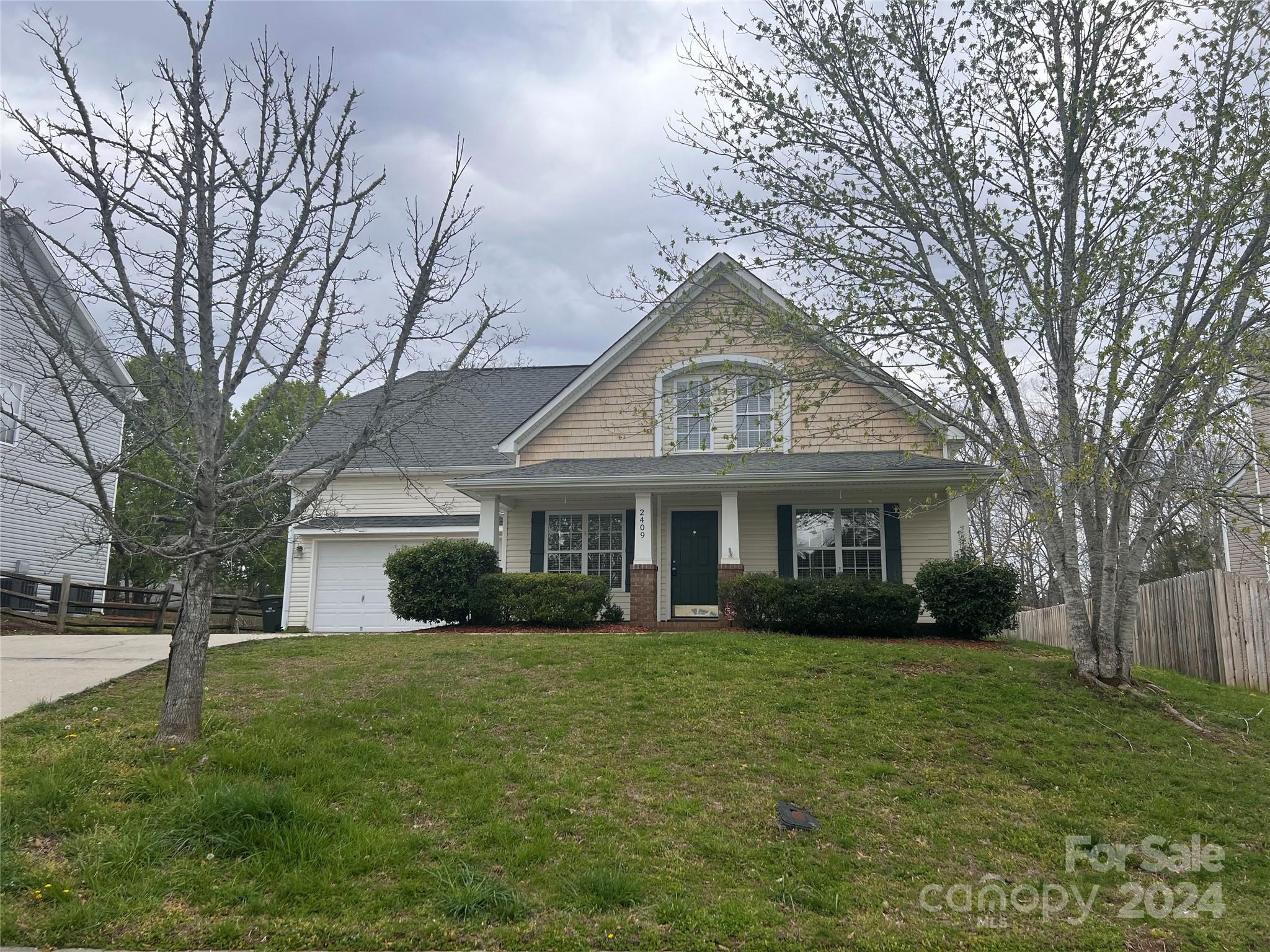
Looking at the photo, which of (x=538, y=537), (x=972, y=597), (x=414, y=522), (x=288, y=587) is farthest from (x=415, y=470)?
(x=972, y=597)

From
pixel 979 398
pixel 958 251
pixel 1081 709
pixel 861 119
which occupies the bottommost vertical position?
pixel 1081 709

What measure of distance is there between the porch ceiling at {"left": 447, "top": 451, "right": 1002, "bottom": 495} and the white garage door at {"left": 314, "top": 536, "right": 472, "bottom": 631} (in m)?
4.61

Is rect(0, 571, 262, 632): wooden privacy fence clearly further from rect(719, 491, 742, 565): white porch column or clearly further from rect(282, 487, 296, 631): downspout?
rect(719, 491, 742, 565): white porch column

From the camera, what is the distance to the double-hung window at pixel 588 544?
16.4 m

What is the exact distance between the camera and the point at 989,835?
6.17m

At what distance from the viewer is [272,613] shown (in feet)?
65.1

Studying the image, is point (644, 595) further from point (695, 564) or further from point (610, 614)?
point (695, 564)

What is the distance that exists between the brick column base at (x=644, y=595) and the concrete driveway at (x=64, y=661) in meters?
5.55

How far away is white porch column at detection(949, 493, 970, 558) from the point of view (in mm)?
14703

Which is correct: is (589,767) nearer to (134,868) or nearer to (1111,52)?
(134,868)

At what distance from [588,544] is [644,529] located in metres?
1.62

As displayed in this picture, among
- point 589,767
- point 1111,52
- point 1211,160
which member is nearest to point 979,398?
point 1211,160

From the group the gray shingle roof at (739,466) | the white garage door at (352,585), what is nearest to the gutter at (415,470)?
the white garage door at (352,585)

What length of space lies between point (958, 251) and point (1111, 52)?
255 cm
